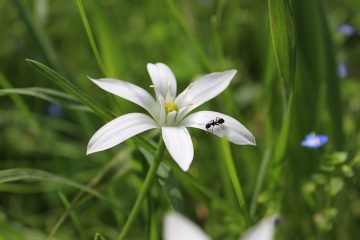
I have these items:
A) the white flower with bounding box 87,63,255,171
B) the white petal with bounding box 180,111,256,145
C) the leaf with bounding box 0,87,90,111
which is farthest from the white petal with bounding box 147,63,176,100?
the leaf with bounding box 0,87,90,111

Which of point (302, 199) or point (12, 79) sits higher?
point (12, 79)

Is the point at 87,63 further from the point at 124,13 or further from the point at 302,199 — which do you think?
the point at 302,199

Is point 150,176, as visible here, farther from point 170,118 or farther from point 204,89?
point 204,89

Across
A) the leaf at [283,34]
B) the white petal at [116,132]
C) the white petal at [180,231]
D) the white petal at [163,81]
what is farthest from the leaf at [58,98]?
the white petal at [180,231]

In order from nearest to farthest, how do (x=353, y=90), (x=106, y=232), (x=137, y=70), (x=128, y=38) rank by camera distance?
(x=106, y=232) < (x=353, y=90) < (x=137, y=70) < (x=128, y=38)

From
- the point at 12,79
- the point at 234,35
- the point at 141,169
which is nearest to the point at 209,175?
the point at 141,169

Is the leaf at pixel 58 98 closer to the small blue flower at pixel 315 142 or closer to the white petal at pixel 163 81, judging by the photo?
the white petal at pixel 163 81

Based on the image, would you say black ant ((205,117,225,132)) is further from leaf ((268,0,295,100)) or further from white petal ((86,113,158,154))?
leaf ((268,0,295,100))

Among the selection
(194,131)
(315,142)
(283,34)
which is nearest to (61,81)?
(283,34)
